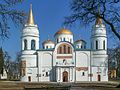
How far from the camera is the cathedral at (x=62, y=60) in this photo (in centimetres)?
9981

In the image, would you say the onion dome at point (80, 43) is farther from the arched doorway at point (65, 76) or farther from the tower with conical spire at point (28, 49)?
the arched doorway at point (65, 76)

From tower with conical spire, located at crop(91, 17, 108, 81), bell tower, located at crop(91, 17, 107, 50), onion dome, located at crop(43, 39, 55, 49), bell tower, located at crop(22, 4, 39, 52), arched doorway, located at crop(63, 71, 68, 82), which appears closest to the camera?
arched doorway, located at crop(63, 71, 68, 82)

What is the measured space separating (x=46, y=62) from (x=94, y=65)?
14218 millimetres

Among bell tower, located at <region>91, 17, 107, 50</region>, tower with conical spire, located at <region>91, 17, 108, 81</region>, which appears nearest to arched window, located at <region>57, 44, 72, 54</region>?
tower with conical spire, located at <region>91, 17, 108, 81</region>

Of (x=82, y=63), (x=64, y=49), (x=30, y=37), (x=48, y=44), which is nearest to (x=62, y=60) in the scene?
(x=64, y=49)

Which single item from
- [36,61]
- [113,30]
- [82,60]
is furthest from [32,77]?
[113,30]

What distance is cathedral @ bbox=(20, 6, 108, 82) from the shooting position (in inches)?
3930

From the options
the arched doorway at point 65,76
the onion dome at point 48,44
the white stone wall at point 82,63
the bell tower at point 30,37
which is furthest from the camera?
the onion dome at point 48,44

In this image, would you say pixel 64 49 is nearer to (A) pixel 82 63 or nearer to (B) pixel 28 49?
(A) pixel 82 63

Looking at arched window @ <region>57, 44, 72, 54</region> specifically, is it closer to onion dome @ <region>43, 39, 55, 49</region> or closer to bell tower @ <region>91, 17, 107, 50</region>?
bell tower @ <region>91, 17, 107, 50</region>

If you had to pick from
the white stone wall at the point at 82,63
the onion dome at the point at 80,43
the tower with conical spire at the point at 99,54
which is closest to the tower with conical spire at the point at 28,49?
the white stone wall at the point at 82,63

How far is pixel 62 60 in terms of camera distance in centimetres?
10075

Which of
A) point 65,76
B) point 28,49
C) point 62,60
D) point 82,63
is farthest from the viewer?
point 28,49

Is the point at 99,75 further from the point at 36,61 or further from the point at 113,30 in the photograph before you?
the point at 113,30
